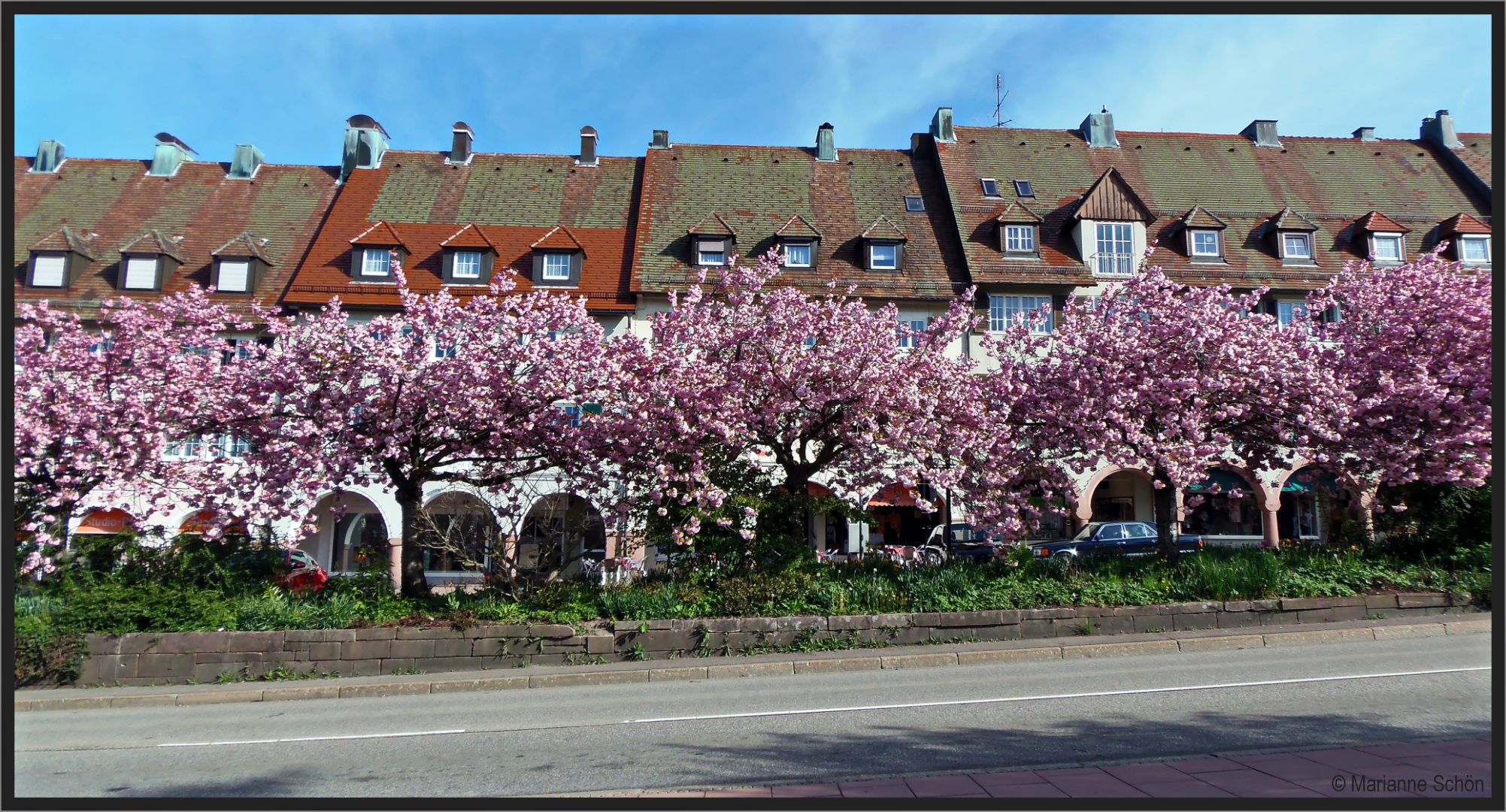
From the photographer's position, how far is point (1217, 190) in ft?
106

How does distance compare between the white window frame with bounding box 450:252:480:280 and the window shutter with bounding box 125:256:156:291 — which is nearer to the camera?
the window shutter with bounding box 125:256:156:291

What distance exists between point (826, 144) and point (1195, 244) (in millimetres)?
13938

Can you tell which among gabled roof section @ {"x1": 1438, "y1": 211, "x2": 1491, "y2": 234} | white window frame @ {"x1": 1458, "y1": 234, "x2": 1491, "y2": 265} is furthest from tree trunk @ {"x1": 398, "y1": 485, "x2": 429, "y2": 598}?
gabled roof section @ {"x1": 1438, "y1": 211, "x2": 1491, "y2": 234}

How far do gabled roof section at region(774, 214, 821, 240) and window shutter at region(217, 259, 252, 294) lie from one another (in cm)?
1721

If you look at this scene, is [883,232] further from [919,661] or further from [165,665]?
[165,665]

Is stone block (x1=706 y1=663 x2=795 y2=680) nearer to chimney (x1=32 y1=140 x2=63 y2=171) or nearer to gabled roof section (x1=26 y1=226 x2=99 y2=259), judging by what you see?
gabled roof section (x1=26 y1=226 x2=99 y2=259)

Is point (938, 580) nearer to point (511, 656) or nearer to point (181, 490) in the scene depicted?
point (511, 656)

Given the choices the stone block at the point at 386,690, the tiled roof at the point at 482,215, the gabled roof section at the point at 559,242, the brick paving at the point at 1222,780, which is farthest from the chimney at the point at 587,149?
the brick paving at the point at 1222,780

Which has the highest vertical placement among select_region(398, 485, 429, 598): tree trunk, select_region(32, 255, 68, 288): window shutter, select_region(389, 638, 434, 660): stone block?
select_region(32, 255, 68, 288): window shutter

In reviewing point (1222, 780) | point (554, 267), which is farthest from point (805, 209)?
point (1222, 780)

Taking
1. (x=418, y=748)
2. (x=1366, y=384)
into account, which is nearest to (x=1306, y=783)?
(x=418, y=748)

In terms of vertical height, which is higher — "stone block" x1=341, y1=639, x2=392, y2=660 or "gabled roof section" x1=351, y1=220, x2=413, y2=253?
"gabled roof section" x1=351, y1=220, x2=413, y2=253

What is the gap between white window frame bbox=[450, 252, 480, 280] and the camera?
28281mm

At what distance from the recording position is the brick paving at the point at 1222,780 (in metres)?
5.18
